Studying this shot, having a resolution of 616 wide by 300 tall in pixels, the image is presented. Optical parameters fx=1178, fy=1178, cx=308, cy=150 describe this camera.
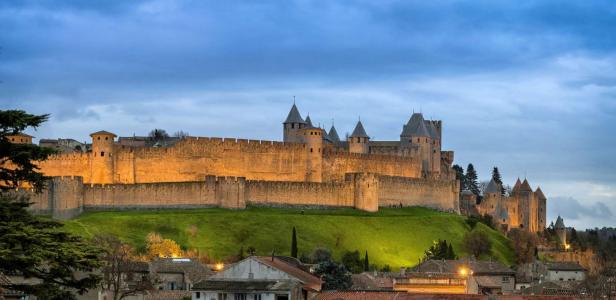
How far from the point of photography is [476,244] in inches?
4427

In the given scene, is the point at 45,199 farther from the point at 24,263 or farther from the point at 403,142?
the point at 24,263

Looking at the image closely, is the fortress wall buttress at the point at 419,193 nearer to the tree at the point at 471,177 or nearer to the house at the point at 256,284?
the tree at the point at 471,177

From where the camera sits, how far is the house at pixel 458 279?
6788 cm

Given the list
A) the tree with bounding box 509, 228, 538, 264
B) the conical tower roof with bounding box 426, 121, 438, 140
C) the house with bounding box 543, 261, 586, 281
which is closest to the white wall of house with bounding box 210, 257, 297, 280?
the house with bounding box 543, 261, 586, 281

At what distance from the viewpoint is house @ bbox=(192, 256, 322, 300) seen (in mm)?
48938

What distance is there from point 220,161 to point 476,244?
26.6 m

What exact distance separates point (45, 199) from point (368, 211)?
1245 inches

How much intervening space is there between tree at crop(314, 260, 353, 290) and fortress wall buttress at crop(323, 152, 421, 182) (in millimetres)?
53853

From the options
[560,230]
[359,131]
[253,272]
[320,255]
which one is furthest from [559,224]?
[253,272]

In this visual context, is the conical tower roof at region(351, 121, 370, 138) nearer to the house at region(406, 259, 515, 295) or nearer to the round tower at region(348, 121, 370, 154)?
the round tower at region(348, 121, 370, 154)

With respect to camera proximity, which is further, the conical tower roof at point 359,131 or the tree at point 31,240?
the conical tower roof at point 359,131

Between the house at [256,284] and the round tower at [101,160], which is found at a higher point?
the round tower at [101,160]

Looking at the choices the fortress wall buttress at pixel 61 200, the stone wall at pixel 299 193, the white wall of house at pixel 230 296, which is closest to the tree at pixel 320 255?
the stone wall at pixel 299 193

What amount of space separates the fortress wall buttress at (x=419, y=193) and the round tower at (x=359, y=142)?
25.9ft
